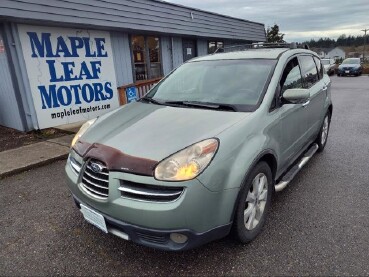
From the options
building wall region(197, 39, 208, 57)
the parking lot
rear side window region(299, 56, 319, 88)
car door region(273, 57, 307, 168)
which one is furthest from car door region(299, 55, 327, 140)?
building wall region(197, 39, 208, 57)

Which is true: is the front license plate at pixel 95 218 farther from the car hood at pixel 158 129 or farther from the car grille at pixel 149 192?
the car hood at pixel 158 129

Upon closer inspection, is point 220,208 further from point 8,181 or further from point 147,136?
point 8,181

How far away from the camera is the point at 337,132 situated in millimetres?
6320

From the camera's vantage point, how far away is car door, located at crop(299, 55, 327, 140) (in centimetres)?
389

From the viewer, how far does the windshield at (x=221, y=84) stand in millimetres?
2945

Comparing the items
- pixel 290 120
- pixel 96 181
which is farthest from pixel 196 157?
pixel 290 120

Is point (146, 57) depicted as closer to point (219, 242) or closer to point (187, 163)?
point (219, 242)

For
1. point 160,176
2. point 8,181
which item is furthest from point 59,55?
point 160,176

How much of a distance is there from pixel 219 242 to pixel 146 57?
8.31 metres

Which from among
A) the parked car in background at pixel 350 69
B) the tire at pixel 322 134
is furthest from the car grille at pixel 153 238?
the parked car in background at pixel 350 69

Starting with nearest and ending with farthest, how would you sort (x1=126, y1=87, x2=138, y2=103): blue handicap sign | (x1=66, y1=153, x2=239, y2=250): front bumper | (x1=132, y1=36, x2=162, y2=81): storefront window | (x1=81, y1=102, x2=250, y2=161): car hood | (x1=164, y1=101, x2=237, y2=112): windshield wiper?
(x1=66, y1=153, x2=239, y2=250): front bumper, (x1=81, y1=102, x2=250, y2=161): car hood, (x1=164, y1=101, x2=237, y2=112): windshield wiper, (x1=126, y1=87, x2=138, y2=103): blue handicap sign, (x1=132, y1=36, x2=162, y2=81): storefront window

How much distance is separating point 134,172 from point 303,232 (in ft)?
5.69

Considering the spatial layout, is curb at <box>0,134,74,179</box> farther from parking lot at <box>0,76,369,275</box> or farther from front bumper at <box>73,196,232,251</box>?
front bumper at <box>73,196,232,251</box>

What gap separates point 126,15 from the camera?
27.0ft
